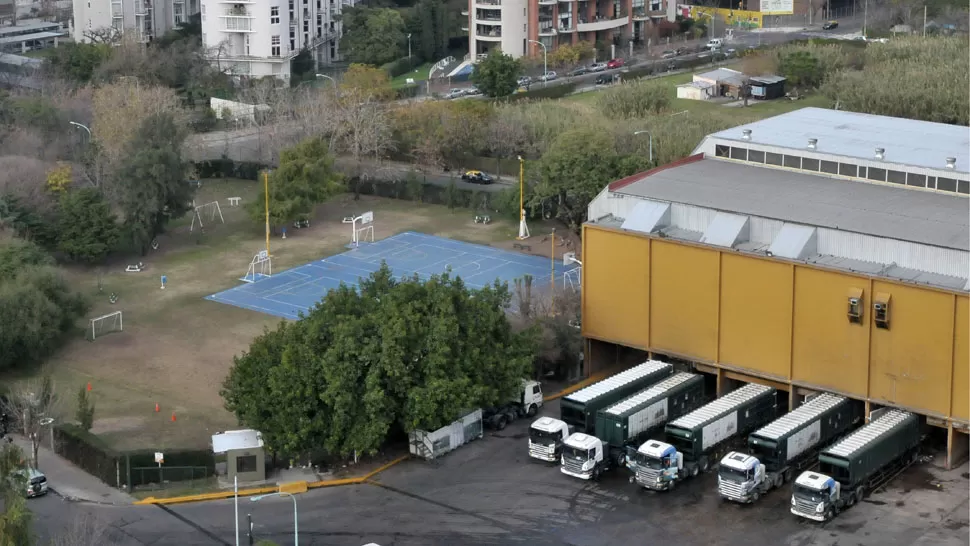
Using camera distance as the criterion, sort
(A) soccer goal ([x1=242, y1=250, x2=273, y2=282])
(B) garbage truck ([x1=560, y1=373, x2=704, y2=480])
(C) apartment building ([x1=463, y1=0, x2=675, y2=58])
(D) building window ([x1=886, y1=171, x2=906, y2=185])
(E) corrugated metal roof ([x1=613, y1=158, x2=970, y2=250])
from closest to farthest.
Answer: (B) garbage truck ([x1=560, y1=373, x2=704, y2=480]) < (E) corrugated metal roof ([x1=613, y1=158, x2=970, y2=250]) < (D) building window ([x1=886, y1=171, x2=906, y2=185]) < (A) soccer goal ([x1=242, y1=250, x2=273, y2=282]) < (C) apartment building ([x1=463, y1=0, x2=675, y2=58])

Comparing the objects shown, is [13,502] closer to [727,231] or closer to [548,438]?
[548,438]

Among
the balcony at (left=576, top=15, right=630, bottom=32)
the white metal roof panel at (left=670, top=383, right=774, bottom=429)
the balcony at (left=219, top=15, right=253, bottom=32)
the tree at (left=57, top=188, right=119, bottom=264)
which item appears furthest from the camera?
the balcony at (left=576, top=15, right=630, bottom=32)

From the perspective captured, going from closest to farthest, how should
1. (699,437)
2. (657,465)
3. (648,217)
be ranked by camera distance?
1. (657,465)
2. (699,437)
3. (648,217)

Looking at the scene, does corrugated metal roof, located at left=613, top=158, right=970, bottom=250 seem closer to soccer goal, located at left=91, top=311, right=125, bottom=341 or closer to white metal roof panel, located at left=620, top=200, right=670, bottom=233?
white metal roof panel, located at left=620, top=200, right=670, bottom=233

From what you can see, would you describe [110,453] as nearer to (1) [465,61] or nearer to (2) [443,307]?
(2) [443,307]

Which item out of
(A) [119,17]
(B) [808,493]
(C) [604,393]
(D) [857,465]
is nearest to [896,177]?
(C) [604,393]

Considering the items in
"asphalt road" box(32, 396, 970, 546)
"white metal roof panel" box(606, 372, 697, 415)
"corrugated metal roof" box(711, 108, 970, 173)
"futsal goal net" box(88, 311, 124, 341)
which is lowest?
"asphalt road" box(32, 396, 970, 546)

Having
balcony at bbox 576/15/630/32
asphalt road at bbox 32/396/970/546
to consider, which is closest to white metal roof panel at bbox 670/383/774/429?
asphalt road at bbox 32/396/970/546
